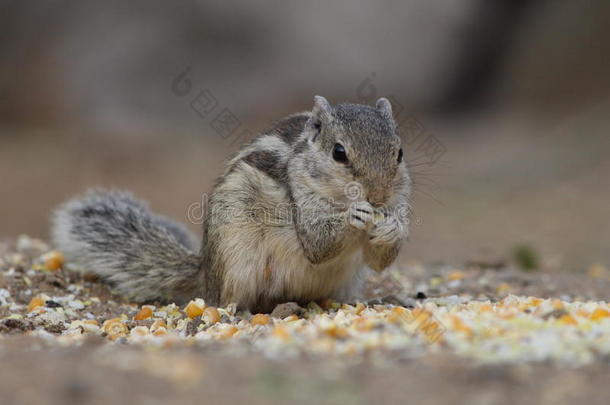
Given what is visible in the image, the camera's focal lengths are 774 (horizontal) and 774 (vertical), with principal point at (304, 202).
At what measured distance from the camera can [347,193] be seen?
15.6ft

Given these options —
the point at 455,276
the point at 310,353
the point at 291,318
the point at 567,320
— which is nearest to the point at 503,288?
the point at 455,276

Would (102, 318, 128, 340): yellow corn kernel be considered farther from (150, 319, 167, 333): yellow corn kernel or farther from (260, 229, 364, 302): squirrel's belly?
(260, 229, 364, 302): squirrel's belly

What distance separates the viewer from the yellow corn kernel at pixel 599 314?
153 inches

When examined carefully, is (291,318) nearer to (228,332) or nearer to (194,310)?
(228,332)

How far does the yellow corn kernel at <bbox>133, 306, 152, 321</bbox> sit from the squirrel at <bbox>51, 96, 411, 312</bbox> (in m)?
0.43

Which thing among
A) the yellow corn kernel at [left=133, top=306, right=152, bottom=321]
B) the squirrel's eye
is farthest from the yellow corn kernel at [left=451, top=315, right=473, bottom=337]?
the yellow corn kernel at [left=133, top=306, right=152, bottom=321]

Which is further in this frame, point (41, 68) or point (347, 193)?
point (41, 68)

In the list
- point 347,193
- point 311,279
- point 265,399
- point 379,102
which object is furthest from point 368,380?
point 379,102

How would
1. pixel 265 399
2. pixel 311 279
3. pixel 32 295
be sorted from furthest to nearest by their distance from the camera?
pixel 32 295 → pixel 311 279 → pixel 265 399

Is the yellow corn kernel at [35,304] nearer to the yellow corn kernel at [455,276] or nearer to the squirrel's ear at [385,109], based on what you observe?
the squirrel's ear at [385,109]

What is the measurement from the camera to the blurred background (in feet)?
45.3

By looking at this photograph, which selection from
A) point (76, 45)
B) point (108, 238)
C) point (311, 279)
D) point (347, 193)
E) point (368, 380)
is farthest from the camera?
point (76, 45)

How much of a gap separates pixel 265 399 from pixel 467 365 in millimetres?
902

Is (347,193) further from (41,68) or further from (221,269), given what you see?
(41,68)
